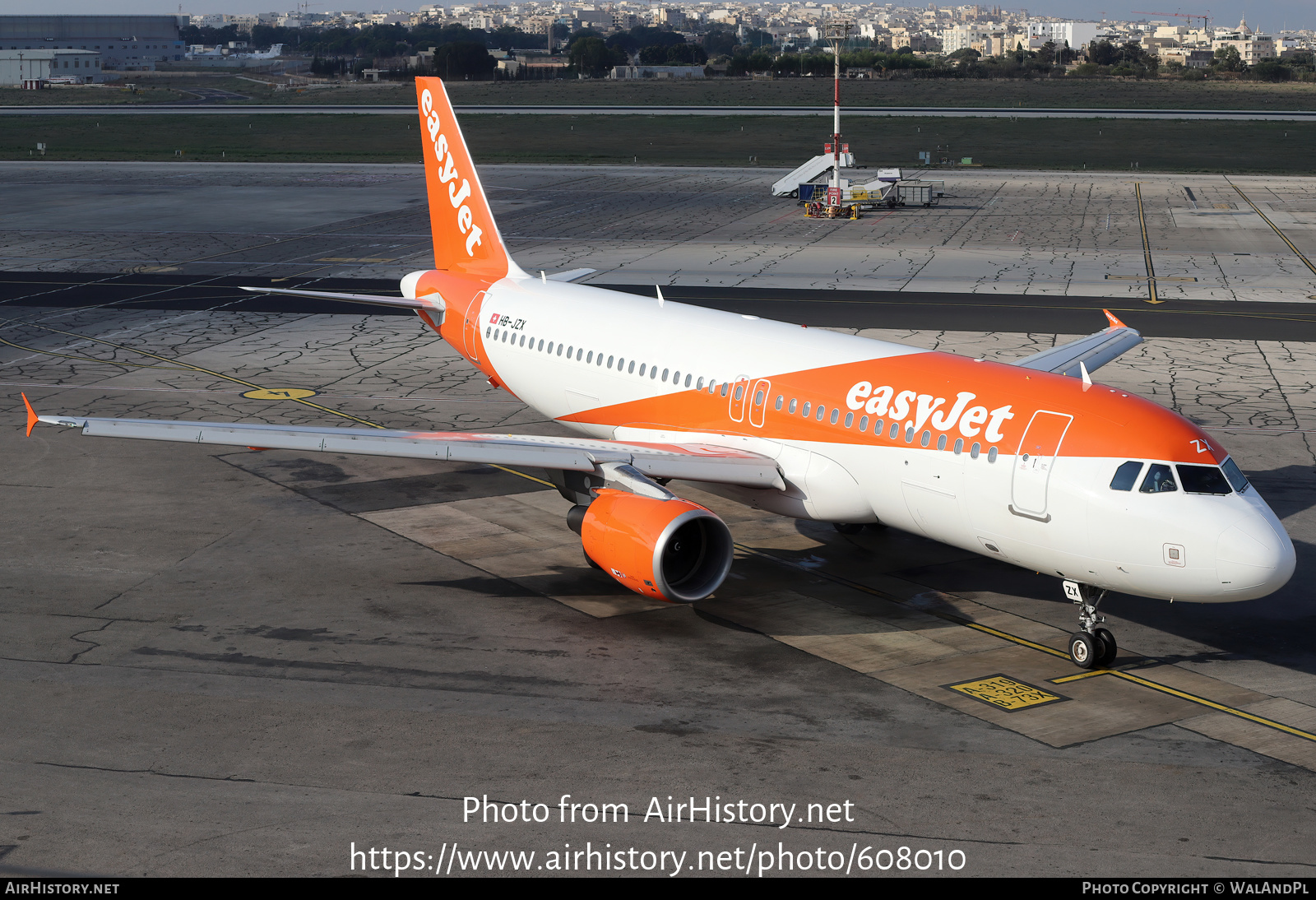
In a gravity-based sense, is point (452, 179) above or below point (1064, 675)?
above

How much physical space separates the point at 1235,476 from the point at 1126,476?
180cm

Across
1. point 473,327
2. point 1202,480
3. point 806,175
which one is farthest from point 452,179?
point 806,175

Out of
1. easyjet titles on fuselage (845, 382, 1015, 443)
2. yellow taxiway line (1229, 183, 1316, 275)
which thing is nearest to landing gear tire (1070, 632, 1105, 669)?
easyjet titles on fuselage (845, 382, 1015, 443)

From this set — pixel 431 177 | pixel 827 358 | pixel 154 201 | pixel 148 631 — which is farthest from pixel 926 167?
pixel 148 631

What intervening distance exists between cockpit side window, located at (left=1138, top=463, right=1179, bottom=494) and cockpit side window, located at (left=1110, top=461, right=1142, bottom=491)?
14cm

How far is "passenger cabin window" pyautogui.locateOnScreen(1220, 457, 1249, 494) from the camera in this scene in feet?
64.8

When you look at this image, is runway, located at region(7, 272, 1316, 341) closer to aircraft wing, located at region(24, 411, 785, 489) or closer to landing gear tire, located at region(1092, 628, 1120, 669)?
aircraft wing, located at region(24, 411, 785, 489)

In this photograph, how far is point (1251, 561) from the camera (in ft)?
61.3

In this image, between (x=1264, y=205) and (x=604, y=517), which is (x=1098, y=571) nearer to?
(x=604, y=517)

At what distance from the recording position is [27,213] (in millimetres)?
83375

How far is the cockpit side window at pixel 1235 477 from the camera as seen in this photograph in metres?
19.8

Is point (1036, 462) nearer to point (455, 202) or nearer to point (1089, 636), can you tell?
point (1089, 636)

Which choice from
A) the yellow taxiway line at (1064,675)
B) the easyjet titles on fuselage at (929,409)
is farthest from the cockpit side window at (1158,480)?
the yellow taxiway line at (1064,675)

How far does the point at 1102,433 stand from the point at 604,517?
8394mm
